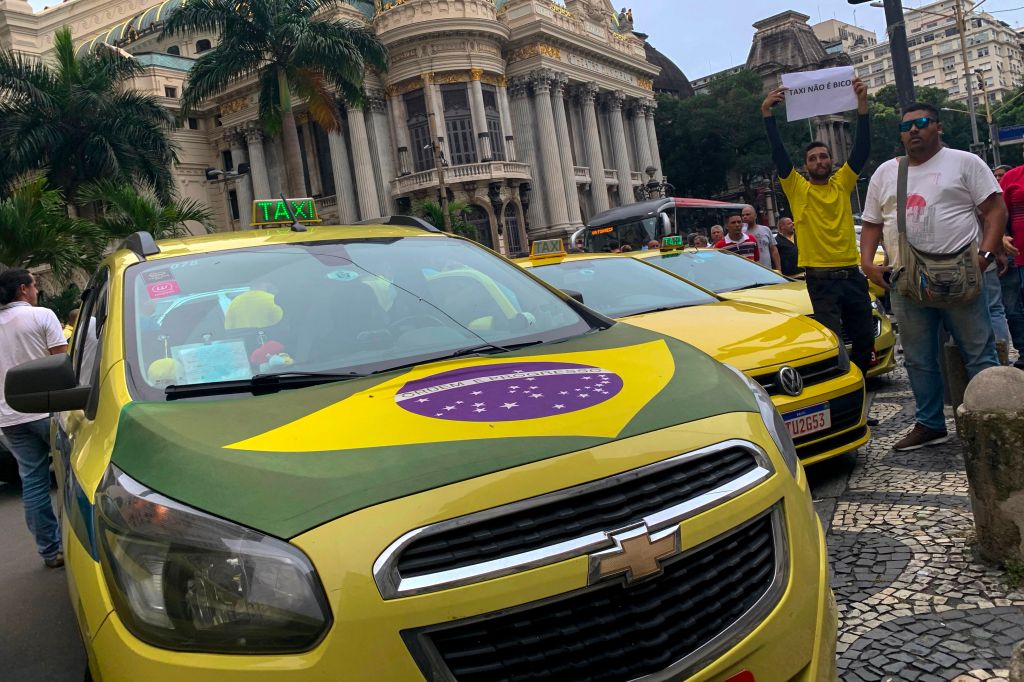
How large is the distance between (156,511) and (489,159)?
41385mm

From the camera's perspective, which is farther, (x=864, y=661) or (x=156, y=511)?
(x=864, y=661)

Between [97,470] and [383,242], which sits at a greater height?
[383,242]

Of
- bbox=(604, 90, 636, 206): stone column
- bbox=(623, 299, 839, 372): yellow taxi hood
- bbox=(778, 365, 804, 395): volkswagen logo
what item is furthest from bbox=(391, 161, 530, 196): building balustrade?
bbox=(778, 365, 804, 395): volkswagen logo

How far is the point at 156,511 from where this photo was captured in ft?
5.66

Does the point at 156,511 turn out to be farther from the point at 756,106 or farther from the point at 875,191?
the point at 756,106

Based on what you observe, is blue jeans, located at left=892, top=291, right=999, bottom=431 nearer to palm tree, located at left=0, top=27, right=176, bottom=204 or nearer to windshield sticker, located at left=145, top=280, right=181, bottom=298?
windshield sticker, located at left=145, top=280, right=181, bottom=298

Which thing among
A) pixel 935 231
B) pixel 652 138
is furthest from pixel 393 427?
pixel 652 138

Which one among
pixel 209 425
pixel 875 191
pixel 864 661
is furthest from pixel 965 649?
pixel 875 191

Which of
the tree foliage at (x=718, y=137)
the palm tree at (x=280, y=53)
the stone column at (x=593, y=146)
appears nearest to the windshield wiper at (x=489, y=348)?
the palm tree at (x=280, y=53)

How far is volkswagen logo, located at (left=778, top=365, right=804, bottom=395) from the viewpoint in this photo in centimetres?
436

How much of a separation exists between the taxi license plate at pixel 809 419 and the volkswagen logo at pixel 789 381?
11cm

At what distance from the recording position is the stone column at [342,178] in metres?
43.7

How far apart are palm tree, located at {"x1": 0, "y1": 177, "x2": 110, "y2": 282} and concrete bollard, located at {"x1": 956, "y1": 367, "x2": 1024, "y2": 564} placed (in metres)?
17.8

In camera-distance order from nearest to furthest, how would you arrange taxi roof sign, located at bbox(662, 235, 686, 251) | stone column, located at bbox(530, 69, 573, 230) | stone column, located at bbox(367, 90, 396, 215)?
→ taxi roof sign, located at bbox(662, 235, 686, 251)
stone column, located at bbox(367, 90, 396, 215)
stone column, located at bbox(530, 69, 573, 230)
